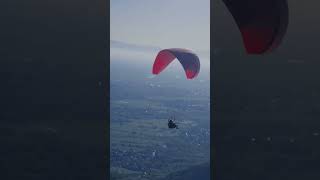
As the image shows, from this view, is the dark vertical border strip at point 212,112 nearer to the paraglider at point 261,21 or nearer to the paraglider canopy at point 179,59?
the paraglider at point 261,21

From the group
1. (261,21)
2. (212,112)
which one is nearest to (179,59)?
(212,112)

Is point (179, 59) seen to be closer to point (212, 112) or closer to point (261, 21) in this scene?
point (212, 112)

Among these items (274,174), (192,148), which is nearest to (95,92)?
(274,174)

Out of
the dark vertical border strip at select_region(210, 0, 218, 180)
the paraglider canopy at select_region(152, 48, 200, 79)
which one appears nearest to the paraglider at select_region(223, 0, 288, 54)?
the dark vertical border strip at select_region(210, 0, 218, 180)

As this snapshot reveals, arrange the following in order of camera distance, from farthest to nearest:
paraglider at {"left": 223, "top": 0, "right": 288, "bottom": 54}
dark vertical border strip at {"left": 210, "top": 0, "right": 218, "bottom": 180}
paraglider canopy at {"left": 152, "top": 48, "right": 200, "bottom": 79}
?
1. paraglider canopy at {"left": 152, "top": 48, "right": 200, "bottom": 79}
2. dark vertical border strip at {"left": 210, "top": 0, "right": 218, "bottom": 180}
3. paraglider at {"left": 223, "top": 0, "right": 288, "bottom": 54}

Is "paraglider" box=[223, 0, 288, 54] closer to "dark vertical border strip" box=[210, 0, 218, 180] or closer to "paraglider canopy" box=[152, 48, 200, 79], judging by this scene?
"dark vertical border strip" box=[210, 0, 218, 180]

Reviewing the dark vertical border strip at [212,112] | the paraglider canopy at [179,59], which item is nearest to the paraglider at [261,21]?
the dark vertical border strip at [212,112]
